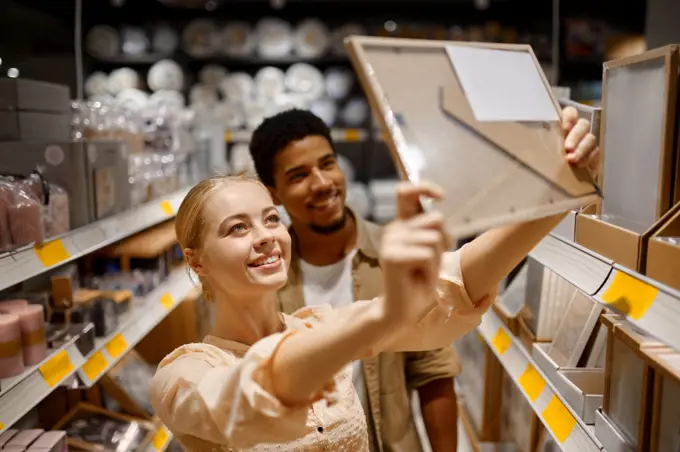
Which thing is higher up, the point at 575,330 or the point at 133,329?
the point at 575,330

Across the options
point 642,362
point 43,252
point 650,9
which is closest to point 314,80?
point 650,9

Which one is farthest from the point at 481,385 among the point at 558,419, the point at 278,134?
the point at 278,134

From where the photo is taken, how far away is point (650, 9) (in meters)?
2.44

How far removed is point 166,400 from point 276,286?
24cm

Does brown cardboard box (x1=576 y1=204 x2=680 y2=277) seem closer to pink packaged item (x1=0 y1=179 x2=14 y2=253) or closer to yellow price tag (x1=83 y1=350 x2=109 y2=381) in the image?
pink packaged item (x1=0 y1=179 x2=14 y2=253)

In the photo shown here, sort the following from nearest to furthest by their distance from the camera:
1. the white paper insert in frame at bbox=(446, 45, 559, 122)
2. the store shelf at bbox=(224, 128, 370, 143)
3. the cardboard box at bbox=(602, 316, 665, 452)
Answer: the white paper insert in frame at bbox=(446, 45, 559, 122), the cardboard box at bbox=(602, 316, 665, 452), the store shelf at bbox=(224, 128, 370, 143)

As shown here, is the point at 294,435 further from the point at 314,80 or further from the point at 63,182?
the point at 314,80

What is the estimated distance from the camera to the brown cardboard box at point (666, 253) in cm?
90

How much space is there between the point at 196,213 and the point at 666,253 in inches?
29.0

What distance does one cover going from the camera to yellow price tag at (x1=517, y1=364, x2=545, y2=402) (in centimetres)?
150

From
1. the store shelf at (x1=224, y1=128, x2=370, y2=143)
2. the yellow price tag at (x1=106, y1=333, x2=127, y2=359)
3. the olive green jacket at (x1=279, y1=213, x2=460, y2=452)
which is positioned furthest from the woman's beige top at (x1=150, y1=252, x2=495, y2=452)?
the store shelf at (x1=224, y1=128, x2=370, y2=143)

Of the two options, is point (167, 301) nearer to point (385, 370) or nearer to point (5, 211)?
point (5, 211)

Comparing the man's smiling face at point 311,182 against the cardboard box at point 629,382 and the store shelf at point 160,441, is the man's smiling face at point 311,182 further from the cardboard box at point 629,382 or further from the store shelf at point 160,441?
the store shelf at point 160,441

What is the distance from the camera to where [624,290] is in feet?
3.26
